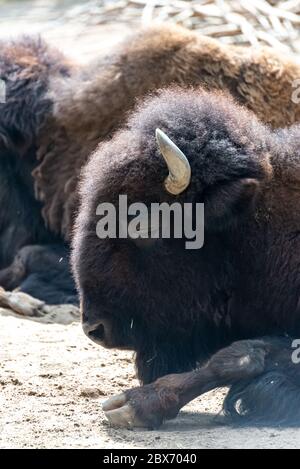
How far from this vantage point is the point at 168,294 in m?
4.77

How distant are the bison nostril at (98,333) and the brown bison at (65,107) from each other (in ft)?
6.96

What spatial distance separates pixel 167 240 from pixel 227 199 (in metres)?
0.30

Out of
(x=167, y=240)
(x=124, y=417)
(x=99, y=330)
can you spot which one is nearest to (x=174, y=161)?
(x=167, y=240)

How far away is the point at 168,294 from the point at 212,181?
494 millimetres

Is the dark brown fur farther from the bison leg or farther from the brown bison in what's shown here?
the bison leg

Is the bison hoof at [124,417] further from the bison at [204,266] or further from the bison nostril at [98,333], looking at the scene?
the bison nostril at [98,333]

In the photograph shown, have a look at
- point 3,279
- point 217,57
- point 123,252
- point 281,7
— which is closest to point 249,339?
point 123,252

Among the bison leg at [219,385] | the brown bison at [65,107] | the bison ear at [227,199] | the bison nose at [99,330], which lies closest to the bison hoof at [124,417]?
the bison leg at [219,385]

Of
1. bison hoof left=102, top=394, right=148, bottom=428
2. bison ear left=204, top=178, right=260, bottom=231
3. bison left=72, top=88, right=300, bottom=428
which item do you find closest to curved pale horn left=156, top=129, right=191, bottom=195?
bison left=72, top=88, right=300, bottom=428

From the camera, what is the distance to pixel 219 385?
457cm

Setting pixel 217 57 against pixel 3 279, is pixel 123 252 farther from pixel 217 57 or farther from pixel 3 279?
pixel 3 279

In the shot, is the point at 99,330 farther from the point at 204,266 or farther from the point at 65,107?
the point at 65,107

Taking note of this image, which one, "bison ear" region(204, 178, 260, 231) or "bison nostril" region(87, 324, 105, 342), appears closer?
"bison ear" region(204, 178, 260, 231)

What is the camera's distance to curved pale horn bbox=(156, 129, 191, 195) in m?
4.52
